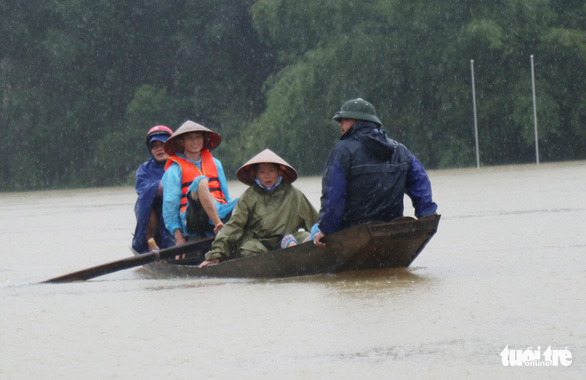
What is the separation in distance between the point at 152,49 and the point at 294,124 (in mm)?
13415

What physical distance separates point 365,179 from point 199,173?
251 centimetres

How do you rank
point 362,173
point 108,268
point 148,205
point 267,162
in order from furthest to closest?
1. point 148,205
2. point 108,268
3. point 267,162
4. point 362,173

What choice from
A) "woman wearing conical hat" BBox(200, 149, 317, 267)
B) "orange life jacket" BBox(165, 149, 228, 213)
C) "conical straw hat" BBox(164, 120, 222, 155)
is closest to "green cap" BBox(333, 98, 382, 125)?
"woman wearing conical hat" BBox(200, 149, 317, 267)

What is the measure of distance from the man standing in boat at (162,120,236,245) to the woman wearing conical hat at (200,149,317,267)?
72 cm

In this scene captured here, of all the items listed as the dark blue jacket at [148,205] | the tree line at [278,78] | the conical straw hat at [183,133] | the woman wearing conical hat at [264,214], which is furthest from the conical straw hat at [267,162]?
the tree line at [278,78]

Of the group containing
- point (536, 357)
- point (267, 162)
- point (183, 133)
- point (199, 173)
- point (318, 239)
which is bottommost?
point (536, 357)

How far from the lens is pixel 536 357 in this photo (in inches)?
217

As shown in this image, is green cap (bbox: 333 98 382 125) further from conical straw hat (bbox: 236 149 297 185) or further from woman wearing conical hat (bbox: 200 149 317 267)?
woman wearing conical hat (bbox: 200 149 317 267)

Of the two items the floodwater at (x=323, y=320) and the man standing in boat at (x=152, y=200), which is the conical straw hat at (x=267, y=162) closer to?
the floodwater at (x=323, y=320)

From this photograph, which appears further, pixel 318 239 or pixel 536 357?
pixel 318 239

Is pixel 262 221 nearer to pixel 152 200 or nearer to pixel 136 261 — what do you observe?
pixel 136 261

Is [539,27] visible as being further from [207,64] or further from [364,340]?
[364,340]

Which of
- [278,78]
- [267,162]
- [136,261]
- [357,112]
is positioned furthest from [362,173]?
[278,78]

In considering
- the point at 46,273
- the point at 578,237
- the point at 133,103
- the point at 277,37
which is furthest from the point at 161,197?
the point at 133,103
